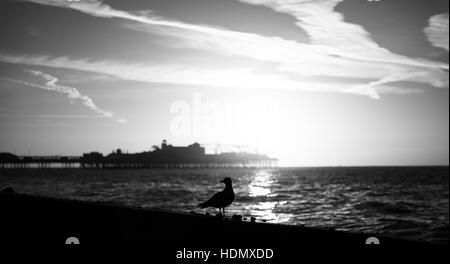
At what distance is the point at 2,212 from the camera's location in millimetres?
10055

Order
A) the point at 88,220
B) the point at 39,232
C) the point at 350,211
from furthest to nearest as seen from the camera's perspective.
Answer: the point at 350,211, the point at 88,220, the point at 39,232

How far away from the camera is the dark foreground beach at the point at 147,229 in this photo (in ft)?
20.6

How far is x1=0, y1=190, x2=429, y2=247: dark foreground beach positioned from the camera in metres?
6.28

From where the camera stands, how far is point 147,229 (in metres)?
7.20
